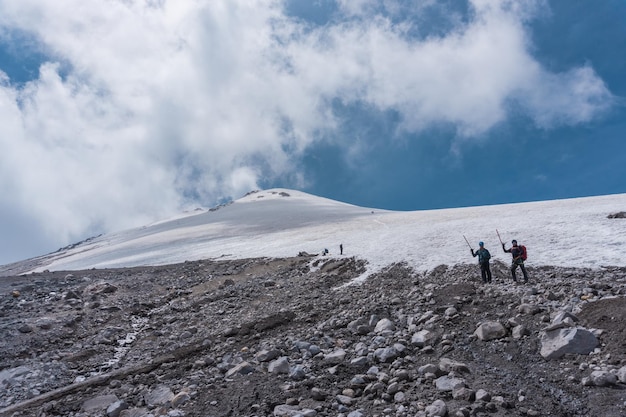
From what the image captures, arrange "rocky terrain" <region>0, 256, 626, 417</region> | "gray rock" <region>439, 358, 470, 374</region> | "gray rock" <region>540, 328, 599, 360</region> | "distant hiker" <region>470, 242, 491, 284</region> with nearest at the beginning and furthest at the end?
"rocky terrain" <region>0, 256, 626, 417</region>, "gray rock" <region>540, 328, 599, 360</region>, "gray rock" <region>439, 358, 470, 374</region>, "distant hiker" <region>470, 242, 491, 284</region>

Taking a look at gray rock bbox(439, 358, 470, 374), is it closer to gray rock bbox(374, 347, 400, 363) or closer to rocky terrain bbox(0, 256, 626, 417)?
rocky terrain bbox(0, 256, 626, 417)

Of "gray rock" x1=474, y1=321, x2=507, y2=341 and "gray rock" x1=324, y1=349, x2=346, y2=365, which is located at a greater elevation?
"gray rock" x1=474, y1=321, x2=507, y2=341

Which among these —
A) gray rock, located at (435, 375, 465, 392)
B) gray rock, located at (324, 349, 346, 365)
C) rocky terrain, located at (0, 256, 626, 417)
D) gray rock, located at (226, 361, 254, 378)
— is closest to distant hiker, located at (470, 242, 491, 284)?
rocky terrain, located at (0, 256, 626, 417)

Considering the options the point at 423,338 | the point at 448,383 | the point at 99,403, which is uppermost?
the point at 423,338

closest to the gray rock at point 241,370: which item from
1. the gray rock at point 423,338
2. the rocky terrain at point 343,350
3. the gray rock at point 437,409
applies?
the rocky terrain at point 343,350

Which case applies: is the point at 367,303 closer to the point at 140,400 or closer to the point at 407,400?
the point at 407,400

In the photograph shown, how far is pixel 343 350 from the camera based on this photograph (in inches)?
455

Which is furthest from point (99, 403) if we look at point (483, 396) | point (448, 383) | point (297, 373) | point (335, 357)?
point (483, 396)

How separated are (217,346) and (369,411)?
664 cm

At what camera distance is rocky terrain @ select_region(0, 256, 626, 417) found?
871cm

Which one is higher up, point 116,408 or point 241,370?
point 241,370

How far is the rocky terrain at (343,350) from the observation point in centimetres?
871

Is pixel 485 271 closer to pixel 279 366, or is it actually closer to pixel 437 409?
pixel 279 366

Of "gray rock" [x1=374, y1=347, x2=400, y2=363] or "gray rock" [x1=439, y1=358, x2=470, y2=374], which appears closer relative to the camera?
"gray rock" [x1=439, y1=358, x2=470, y2=374]
